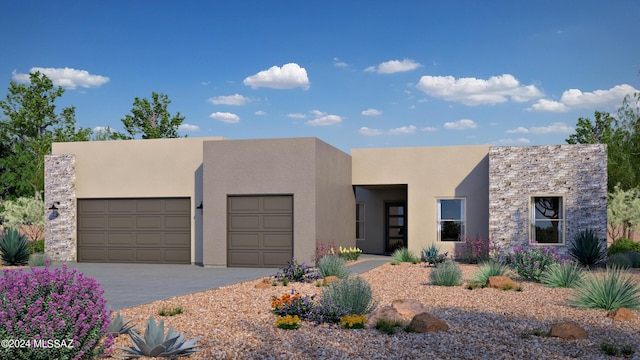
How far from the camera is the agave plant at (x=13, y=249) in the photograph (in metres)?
19.0

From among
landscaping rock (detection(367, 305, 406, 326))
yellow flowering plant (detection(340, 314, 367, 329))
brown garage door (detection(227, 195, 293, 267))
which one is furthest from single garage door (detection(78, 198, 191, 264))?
yellow flowering plant (detection(340, 314, 367, 329))

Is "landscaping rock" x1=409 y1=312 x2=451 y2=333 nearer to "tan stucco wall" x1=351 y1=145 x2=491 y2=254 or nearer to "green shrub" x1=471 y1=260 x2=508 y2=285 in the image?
"green shrub" x1=471 y1=260 x2=508 y2=285

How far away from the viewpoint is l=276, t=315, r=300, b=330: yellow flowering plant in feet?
25.2

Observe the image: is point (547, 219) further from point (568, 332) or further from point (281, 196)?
point (568, 332)

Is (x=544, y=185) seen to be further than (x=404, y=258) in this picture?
No

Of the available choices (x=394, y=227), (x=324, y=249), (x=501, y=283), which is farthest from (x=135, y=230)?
(x=501, y=283)

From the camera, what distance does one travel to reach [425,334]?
731cm

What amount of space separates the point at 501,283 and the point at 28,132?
1481 inches

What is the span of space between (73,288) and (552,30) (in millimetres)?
16303

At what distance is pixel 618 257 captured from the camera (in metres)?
17.9

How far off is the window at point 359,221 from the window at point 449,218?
4.82m

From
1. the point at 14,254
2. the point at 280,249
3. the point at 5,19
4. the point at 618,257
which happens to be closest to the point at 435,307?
the point at 280,249

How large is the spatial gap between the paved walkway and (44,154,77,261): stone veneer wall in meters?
1.03

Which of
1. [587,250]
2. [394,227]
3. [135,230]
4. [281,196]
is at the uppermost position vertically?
[281,196]
